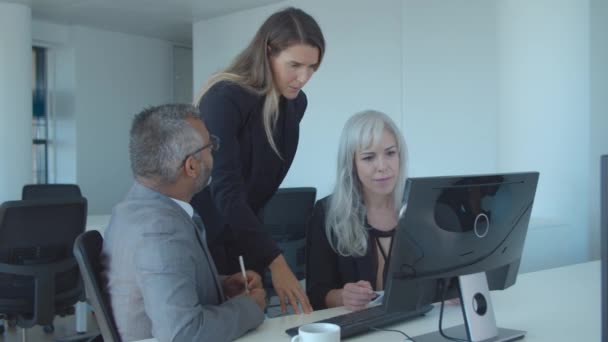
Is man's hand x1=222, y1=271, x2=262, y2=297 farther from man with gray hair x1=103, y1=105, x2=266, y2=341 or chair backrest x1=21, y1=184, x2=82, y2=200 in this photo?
chair backrest x1=21, y1=184, x2=82, y2=200

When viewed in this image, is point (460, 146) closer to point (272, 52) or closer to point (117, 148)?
point (272, 52)

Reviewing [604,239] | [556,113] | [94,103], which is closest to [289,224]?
[556,113]

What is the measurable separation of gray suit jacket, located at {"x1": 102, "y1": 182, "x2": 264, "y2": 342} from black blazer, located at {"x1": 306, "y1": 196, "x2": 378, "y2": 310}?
624 mm

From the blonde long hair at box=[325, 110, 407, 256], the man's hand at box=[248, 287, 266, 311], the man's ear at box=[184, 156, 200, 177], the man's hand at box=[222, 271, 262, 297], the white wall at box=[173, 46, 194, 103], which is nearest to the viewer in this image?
the man's ear at box=[184, 156, 200, 177]

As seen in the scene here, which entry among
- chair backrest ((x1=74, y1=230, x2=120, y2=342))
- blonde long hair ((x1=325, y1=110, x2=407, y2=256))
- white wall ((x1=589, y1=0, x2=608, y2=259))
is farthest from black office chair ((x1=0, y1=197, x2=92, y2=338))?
white wall ((x1=589, y1=0, x2=608, y2=259))

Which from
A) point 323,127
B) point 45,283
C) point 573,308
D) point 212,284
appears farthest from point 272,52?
point 323,127

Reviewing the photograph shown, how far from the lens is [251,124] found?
197cm

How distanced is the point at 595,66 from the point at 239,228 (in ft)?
7.43

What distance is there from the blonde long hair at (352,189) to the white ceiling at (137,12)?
4124 millimetres

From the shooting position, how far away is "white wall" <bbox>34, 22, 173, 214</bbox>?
7.16 metres

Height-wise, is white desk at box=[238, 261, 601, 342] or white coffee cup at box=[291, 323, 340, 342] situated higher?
white coffee cup at box=[291, 323, 340, 342]

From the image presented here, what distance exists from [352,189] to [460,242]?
0.76 m

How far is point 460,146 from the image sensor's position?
456 centimetres

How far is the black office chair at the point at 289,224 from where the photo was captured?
4172mm
